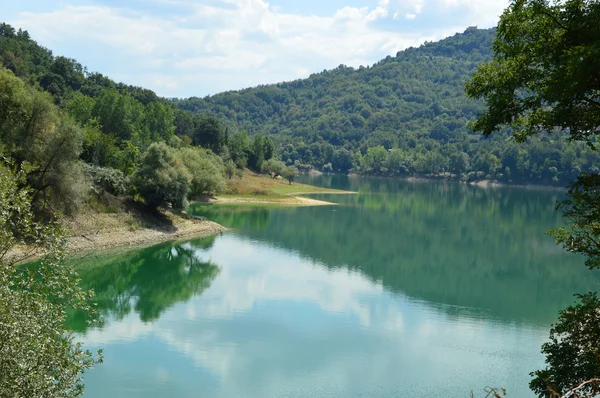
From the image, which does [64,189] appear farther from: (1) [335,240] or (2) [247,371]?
(1) [335,240]

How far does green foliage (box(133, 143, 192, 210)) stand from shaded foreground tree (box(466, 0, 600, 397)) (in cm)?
4136

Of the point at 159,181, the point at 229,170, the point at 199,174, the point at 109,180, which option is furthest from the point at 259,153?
the point at 109,180

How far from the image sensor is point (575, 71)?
10.5m

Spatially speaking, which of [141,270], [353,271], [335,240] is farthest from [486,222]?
[141,270]

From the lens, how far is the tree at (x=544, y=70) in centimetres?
1097

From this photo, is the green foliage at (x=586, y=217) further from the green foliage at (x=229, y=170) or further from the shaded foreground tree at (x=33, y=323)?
the green foliage at (x=229, y=170)

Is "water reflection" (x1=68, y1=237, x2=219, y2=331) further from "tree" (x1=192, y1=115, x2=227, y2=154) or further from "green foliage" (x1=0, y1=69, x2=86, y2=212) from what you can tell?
"tree" (x1=192, y1=115, x2=227, y2=154)

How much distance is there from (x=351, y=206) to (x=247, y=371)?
6778cm

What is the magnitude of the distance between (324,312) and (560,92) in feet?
78.0

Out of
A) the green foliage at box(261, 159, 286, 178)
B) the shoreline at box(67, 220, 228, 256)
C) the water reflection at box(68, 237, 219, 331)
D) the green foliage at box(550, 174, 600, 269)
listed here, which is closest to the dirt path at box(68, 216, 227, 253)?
the shoreline at box(67, 220, 228, 256)

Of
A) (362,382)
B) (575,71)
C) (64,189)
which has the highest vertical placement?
(575,71)

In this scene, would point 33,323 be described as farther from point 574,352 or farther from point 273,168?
point 273,168

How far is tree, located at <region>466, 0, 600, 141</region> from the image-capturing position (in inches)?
432

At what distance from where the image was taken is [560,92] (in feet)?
36.4
